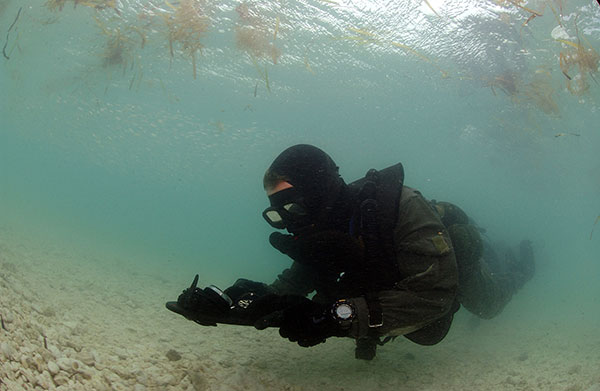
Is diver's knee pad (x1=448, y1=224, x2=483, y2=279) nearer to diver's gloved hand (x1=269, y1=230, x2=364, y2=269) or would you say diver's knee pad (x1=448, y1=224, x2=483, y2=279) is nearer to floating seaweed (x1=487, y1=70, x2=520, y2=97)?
diver's gloved hand (x1=269, y1=230, x2=364, y2=269)

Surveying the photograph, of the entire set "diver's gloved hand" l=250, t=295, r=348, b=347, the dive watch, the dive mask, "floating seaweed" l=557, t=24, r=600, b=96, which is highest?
"floating seaweed" l=557, t=24, r=600, b=96

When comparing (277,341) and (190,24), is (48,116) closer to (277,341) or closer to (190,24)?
(190,24)

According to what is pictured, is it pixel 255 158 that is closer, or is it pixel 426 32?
pixel 426 32

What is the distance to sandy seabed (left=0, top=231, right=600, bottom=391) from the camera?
1894 mm

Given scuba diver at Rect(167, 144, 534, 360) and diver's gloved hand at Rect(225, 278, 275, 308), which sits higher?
scuba diver at Rect(167, 144, 534, 360)

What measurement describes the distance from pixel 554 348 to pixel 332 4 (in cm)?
995

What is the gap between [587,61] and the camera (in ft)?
31.2

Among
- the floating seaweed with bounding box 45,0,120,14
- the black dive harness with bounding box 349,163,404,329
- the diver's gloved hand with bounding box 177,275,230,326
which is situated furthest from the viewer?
the floating seaweed with bounding box 45,0,120,14

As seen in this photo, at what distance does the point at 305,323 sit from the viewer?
1.93 metres

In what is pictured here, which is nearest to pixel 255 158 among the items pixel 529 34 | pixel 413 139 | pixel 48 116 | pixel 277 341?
pixel 413 139

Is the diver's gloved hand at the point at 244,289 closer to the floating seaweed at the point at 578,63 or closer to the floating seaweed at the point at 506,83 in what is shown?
the floating seaweed at the point at 578,63

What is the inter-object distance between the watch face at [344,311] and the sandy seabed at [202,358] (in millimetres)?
1027

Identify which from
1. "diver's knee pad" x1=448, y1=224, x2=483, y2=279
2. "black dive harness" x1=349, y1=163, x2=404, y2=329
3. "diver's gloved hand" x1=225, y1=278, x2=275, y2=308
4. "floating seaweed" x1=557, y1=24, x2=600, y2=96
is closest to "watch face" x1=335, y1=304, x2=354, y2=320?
"black dive harness" x1=349, y1=163, x2=404, y2=329

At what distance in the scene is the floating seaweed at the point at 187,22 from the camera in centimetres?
901
